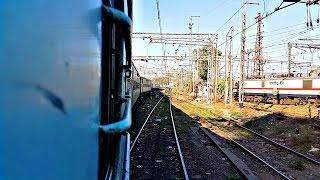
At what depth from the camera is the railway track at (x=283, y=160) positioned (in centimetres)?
1082

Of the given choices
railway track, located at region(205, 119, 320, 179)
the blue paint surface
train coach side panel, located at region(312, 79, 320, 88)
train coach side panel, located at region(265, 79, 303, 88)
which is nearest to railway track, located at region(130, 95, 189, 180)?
railway track, located at region(205, 119, 320, 179)

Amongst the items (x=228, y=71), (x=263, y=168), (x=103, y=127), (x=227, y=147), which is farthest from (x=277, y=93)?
(x=103, y=127)

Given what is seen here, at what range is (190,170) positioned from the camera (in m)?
10.6

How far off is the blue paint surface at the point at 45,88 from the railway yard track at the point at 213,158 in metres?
8.06

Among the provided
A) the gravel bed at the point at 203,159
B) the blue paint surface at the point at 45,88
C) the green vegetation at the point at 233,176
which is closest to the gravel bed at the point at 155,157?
the gravel bed at the point at 203,159

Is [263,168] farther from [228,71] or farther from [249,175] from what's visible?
[228,71]

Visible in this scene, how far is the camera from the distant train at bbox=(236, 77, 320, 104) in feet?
116

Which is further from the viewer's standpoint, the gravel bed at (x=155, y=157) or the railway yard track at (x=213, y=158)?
the railway yard track at (x=213, y=158)

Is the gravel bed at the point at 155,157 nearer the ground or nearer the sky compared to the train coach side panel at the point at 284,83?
nearer the ground

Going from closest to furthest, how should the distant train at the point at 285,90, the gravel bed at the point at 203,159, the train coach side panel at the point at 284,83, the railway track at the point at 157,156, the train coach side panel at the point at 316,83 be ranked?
the railway track at the point at 157,156, the gravel bed at the point at 203,159, the train coach side panel at the point at 316,83, the distant train at the point at 285,90, the train coach side panel at the point at 284,83

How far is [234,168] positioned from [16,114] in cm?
1056

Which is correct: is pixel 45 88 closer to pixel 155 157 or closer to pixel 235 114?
pixel 155 157

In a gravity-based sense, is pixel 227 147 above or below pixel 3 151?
below

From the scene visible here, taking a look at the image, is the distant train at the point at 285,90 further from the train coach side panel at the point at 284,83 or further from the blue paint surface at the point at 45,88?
the blue paint surface at the point at 45,88
